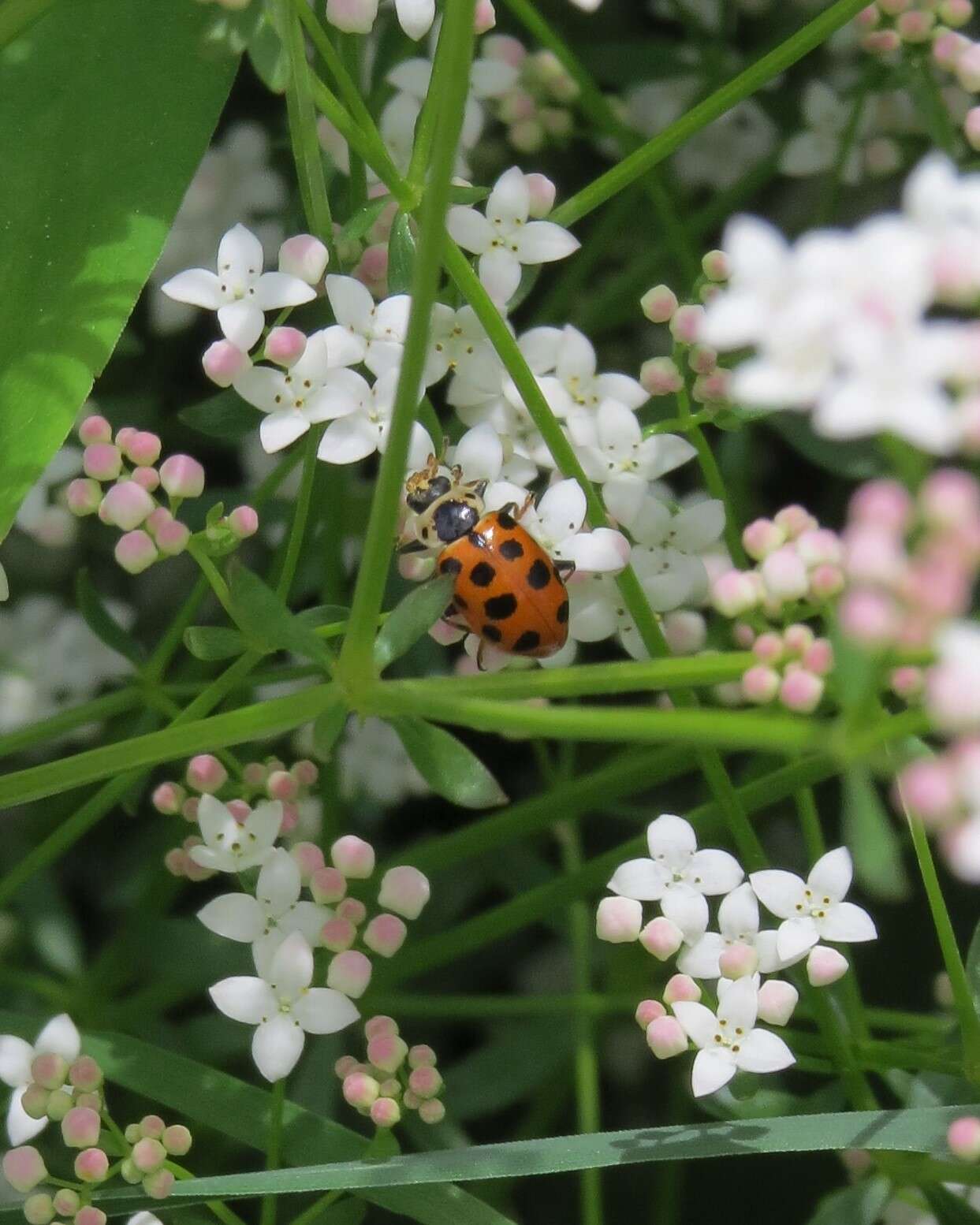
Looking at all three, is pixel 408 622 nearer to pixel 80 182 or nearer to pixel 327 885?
pixel 327 885

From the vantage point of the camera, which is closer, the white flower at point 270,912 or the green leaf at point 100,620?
the white flower at point 270,912

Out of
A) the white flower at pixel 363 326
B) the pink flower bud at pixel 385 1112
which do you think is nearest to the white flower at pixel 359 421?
the white flower at pixel 363 326

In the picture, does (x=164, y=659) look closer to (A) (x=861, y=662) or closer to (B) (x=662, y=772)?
(B) (x=662, y=772)

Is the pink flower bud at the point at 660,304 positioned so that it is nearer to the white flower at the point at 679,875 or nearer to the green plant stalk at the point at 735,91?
the green plant stalk at the point at 735,91

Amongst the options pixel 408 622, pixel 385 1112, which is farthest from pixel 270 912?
pixel 408 622

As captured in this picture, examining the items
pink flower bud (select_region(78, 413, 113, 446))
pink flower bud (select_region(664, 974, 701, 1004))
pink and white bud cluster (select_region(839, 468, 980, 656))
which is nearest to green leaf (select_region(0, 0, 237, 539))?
pink flower bud (select_region(78, 413, 113, 446))

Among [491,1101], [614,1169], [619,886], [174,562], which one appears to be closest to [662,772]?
[619,886]
